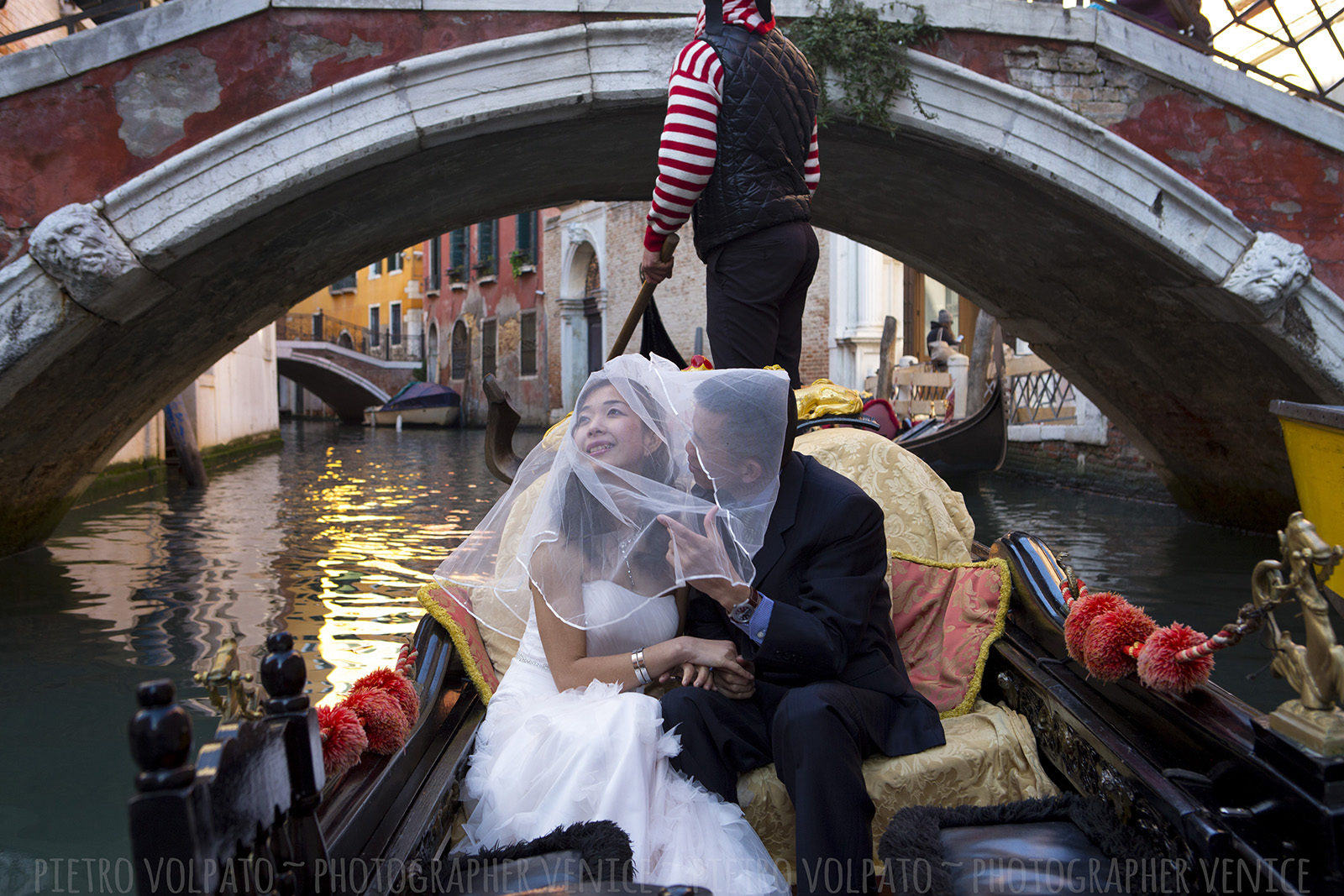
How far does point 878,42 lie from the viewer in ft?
10.9

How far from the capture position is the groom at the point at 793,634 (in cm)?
126

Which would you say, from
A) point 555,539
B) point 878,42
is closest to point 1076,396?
point 878,42

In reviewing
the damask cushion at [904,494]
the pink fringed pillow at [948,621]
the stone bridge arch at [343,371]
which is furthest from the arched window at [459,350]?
the pink fringed pillow at [948,621]

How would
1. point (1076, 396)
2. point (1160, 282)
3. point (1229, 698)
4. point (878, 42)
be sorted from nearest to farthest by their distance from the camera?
point (1229, 698) → point (878, 42) → point (1160, 282) → point (1076, 396)

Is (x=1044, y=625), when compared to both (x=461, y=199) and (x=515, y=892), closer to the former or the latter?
(x=515, y=892)

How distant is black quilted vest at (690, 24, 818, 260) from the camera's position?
2.05m

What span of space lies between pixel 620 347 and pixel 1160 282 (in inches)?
94.0

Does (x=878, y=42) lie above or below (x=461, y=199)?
above

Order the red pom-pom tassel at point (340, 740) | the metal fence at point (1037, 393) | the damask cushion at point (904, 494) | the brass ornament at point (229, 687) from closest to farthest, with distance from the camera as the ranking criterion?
the brass ornament at point (229, 687), the red pom-pom tassel at point (340, 740), the damask cushion at point (904, 494), the metal fence at point (1037, 393)

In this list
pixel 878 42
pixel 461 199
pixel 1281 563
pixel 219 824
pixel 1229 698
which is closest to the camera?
pixel 219 824

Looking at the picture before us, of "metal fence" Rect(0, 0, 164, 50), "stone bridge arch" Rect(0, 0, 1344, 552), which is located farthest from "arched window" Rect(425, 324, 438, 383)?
"metal fence" Rect(0, 0, 164, 50)

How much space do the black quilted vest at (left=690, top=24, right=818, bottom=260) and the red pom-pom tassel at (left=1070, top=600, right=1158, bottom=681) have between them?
1.04m

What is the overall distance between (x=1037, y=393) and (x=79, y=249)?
6979 mm

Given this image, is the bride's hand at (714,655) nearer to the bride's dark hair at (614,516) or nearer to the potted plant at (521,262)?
the bride's dark hair at (614,516)
